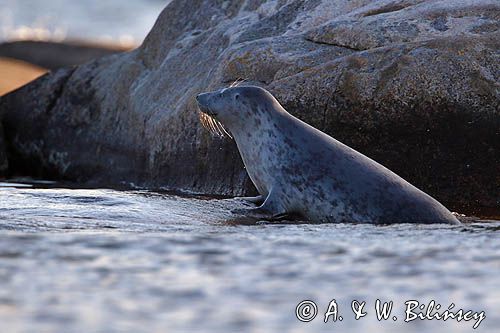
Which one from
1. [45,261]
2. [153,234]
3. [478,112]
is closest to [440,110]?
[478,112]

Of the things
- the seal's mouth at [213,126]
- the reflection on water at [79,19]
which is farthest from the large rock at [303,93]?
the reflection on water at [79,19]

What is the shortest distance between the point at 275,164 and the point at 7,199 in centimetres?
148

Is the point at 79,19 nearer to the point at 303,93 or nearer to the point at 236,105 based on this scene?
the point at 303,93

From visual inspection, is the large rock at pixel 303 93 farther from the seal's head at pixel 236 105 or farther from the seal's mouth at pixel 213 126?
the seal's head at pixel 236 105

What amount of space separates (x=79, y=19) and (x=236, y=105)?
22.0m

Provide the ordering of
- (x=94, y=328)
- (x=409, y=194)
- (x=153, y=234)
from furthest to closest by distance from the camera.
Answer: (x=409, y=194) → (x=153, y=234) → (x=94, y=328)

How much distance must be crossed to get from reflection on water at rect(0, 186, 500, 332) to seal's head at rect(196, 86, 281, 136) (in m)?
1.25

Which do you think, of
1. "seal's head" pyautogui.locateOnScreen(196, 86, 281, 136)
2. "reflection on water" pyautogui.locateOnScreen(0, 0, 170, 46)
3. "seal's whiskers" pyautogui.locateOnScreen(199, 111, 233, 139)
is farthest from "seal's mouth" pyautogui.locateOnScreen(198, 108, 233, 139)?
"reflection on water" pyautogui.locateOnScreen(0, 0, 170, 46)

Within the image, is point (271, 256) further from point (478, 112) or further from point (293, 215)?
point (478, 112)

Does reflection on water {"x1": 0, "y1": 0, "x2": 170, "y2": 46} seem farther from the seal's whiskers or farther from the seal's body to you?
the seal's body

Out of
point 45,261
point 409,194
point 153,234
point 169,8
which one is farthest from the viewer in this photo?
point 169,8

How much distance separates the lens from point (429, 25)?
7.40 m

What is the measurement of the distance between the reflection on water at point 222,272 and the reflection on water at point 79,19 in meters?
18.8

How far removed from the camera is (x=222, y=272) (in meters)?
4.17
